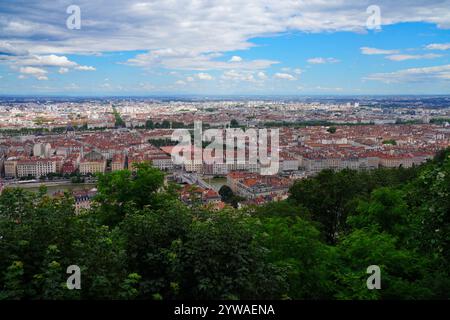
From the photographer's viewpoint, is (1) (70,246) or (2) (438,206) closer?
(1) (70,246)

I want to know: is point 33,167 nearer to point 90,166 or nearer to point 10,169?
point 10,169

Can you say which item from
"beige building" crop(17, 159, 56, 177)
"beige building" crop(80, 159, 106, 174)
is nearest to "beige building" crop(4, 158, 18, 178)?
"beige building" crop(17, 159, 56, 177)

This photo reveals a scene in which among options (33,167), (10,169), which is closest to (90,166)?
(33,167)

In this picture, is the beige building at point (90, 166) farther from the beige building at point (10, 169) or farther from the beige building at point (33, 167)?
the beige building at point (10, 169)

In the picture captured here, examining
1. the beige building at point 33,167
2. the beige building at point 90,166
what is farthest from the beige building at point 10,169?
the beige building at point 90,166

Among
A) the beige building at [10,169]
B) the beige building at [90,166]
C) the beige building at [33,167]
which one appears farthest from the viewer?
the beige building at [10,169]

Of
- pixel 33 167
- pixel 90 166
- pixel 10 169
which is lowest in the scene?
pixel 10 169

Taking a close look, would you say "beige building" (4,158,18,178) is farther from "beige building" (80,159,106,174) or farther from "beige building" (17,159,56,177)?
"beige building" (80,159,106,174)

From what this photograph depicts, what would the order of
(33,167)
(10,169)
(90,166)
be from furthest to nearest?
1. (10,169)
2. (33,167)
3. (90,166)

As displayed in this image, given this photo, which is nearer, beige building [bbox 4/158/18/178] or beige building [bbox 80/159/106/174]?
beige building [bbox 80/159/106/174]
